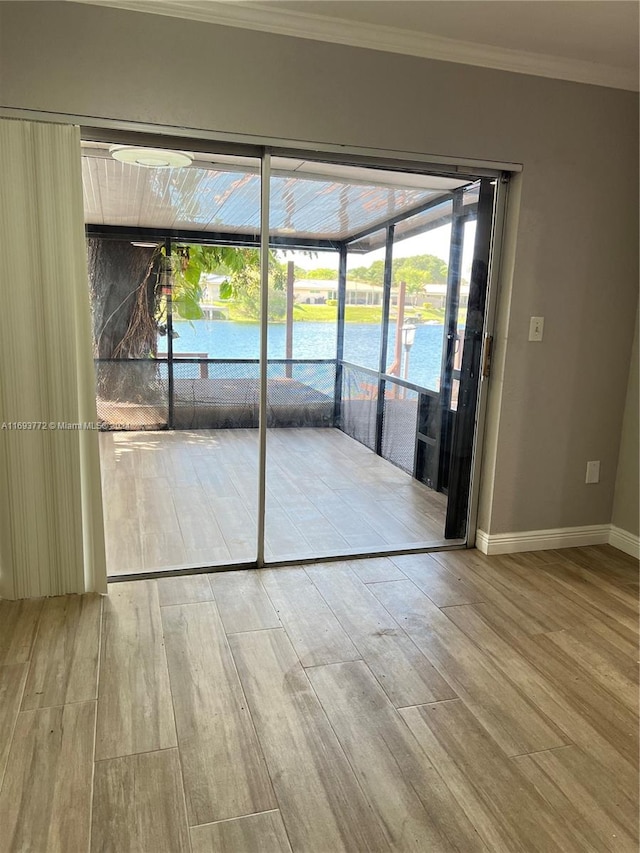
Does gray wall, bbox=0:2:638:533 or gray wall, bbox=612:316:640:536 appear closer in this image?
gray wall, bbox=0:2:638:533

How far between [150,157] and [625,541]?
316cm

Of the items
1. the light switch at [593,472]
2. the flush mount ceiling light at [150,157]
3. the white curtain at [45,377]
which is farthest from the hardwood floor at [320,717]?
the flush mount ceiling light at [150,157]

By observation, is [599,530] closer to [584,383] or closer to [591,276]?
[584,383]

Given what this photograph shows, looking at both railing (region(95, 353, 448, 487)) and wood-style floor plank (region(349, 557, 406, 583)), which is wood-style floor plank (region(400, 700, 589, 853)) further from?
railing (region(95, 353, 448, 487))

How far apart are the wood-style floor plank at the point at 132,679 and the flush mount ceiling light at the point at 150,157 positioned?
1892mm

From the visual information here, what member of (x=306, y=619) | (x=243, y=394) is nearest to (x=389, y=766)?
(x=306, y=619)

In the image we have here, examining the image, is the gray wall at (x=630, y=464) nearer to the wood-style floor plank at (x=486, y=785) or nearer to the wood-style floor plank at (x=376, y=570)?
the wood-style floor plank at (x=376, y=570)

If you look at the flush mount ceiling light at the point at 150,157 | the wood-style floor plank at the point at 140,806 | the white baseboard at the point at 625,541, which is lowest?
the wood-style floor plank at the point at 140,806

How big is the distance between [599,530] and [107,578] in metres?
2.72

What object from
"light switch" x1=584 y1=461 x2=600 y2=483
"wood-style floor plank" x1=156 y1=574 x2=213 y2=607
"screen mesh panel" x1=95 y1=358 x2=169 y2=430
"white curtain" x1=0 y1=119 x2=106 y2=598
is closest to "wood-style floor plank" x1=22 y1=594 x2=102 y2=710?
"white curtain" x1=0 y1=119 x2=106 y2=598

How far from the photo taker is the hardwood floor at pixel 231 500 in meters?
2.96

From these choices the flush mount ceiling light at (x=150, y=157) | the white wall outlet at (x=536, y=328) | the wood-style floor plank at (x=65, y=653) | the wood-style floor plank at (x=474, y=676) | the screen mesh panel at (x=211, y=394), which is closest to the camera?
the wood-style floor plank at (x=474, y=676)

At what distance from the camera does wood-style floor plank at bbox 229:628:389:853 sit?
1.55 meters

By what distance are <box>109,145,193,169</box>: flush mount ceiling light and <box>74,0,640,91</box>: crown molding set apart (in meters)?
0.49
